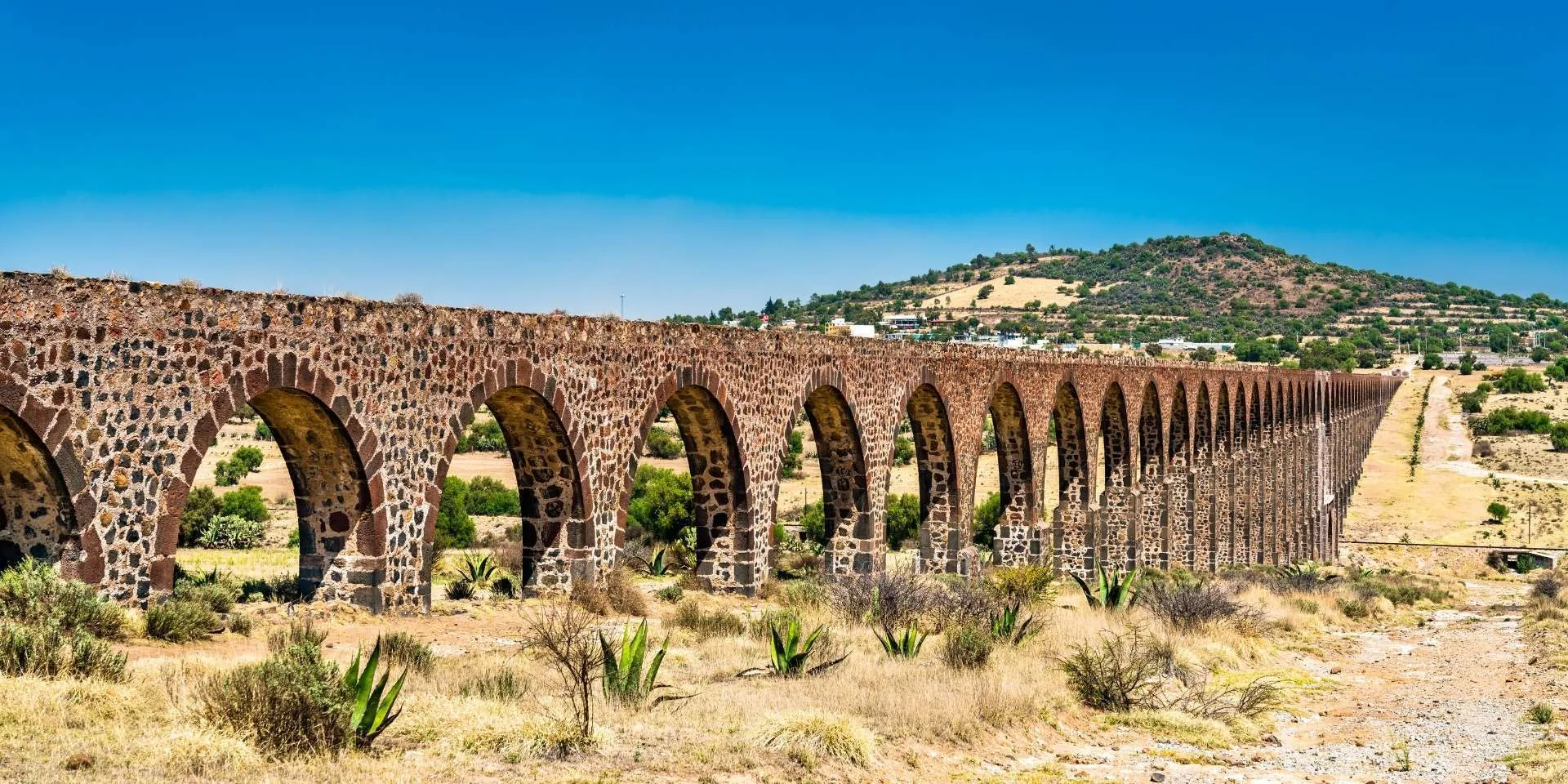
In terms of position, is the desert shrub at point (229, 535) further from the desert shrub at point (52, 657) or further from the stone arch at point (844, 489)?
the desert shrub at point (52, 657)

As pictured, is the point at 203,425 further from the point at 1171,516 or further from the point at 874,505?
the point at 1171,516

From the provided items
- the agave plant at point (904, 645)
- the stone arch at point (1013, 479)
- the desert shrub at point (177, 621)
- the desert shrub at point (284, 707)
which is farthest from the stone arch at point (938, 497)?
the desert shrub at point (284, 707)

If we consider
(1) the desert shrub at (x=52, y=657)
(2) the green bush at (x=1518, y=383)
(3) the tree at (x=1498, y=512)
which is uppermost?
(2) the green bush at (x=1518, y=383)

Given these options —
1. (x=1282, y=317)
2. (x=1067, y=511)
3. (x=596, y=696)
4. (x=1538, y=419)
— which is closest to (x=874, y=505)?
(x=1067, y=511)

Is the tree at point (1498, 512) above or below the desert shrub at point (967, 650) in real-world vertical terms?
below

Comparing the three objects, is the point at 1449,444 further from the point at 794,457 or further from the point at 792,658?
the point at 792,658

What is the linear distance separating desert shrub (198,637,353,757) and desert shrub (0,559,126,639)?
6.17 feet

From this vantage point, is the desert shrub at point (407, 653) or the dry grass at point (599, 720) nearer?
the dry grass at point (599, 720)

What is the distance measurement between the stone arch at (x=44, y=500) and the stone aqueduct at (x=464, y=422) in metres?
0.02

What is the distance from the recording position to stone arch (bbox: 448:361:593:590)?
14859mm

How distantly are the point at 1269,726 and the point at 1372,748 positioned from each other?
89cm

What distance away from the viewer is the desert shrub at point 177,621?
416 inches

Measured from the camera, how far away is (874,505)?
21.1 metres

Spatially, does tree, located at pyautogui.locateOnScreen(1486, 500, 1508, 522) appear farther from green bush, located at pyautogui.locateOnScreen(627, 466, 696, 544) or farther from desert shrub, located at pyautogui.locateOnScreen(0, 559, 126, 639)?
desert shrub, located at pyautogui.locateOnScreen(0, 559, 126, 639)
